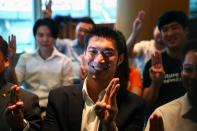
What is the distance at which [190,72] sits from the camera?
4.48ft

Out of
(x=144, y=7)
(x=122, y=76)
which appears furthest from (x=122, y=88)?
(x=144, y=7)

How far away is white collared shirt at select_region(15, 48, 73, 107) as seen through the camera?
3092 millimetres

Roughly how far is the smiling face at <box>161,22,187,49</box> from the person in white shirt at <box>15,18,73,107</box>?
3.60 ft

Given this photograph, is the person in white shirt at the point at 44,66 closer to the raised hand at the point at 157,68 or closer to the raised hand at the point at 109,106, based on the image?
the raised hand at the point at 157,68

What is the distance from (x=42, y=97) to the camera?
3029mm

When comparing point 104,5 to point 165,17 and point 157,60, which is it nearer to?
point 165,17

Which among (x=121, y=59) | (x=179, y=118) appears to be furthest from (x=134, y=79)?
(x=179, y=118)

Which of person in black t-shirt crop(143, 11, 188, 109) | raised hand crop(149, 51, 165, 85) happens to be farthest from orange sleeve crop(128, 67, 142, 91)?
raised hand crop(149, 51, 165, 85)

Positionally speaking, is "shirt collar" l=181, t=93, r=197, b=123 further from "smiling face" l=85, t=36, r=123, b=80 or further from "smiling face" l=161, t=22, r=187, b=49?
"smiling face" l=161, t=22, r=187, b=49

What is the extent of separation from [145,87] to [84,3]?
2687 millimetres

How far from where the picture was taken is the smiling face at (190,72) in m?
1.35

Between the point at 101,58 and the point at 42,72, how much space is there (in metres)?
1.66

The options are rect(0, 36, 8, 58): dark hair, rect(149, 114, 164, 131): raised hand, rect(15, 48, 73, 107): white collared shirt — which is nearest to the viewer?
rect(149, 114, 164, 131): raised hand

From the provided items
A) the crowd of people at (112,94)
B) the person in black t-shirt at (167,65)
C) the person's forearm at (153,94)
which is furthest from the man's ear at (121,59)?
the person's forearm at (153,94)
